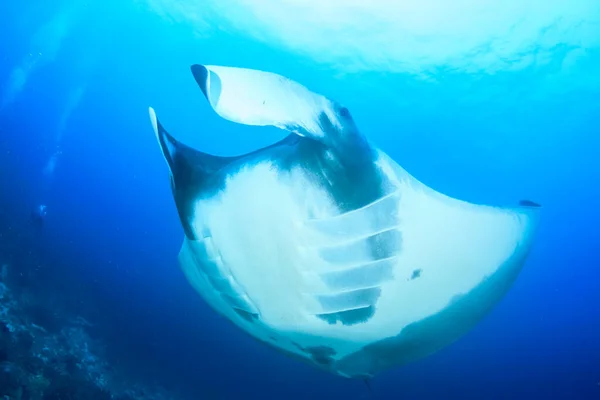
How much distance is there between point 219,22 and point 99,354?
379 inches

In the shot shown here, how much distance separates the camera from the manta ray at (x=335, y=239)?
1566 millimetres

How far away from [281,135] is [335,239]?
1615 cm

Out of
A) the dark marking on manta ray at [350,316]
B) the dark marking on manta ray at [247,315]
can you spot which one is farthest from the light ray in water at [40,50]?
the dark marking on manta ray at [350,316]

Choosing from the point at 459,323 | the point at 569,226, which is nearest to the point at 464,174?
the point at 569,226

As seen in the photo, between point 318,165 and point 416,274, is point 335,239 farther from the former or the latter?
point 416,274

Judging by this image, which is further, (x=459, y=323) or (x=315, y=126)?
(x=459, y=323)

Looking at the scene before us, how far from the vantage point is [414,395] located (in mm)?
18094

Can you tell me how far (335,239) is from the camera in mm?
1678

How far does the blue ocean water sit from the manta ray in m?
6.12

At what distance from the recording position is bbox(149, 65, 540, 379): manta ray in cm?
157

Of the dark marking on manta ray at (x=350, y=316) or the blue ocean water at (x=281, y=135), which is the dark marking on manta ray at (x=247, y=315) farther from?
the blue ocean water at (x=281, y=135)

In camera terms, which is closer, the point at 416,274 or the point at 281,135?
the point at 416,274

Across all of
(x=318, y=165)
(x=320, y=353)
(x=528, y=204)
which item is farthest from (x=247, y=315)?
(x=528, y=204)

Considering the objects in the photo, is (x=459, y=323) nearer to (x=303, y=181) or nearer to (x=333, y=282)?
(x=333, y=282)
